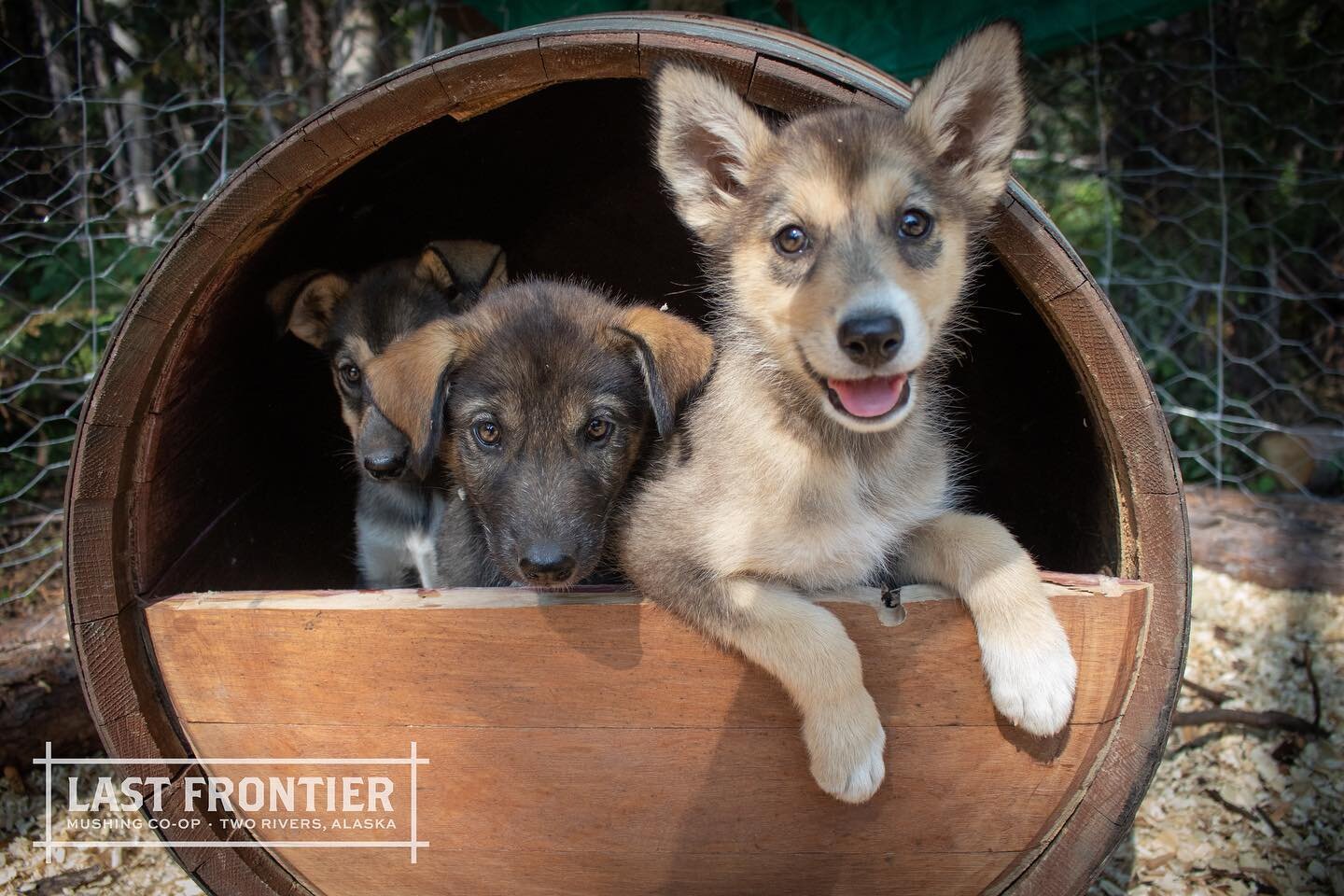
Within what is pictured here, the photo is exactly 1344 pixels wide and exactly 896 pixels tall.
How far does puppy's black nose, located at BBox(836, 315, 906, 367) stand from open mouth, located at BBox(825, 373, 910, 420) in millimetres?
81

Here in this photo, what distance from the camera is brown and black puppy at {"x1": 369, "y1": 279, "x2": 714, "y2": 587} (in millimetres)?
2416

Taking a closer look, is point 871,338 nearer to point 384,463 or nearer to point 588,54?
point 588,54

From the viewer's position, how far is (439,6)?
4988 mm

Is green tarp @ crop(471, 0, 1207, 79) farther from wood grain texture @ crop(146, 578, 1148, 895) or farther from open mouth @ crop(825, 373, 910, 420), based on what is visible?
wood grain texture @ crop(146, 578, 1148, 895)

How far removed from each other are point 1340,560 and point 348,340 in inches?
161

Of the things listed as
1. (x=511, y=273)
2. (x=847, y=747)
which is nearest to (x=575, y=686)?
(x=847, y=747)

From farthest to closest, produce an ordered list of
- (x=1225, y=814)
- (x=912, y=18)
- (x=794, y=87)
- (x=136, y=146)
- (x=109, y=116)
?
(x=136, y=146) → (x=109, y=116) → (x=912, y=18) → (x=1225, y=814) → (x=794, y=87)

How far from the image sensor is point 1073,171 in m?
5.91

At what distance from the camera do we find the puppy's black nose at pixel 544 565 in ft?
7.27

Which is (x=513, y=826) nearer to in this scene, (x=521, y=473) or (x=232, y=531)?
(x=521, y=473)

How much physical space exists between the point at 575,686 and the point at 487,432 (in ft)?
2.20

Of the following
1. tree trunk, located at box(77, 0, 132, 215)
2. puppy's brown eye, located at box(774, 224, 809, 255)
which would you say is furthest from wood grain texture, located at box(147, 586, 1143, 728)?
tree trunk, located at box(77, 0, 132, 215)

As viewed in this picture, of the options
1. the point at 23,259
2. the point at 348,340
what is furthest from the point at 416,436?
the point at 23,259

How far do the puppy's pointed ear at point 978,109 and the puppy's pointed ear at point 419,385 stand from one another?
1.29m
